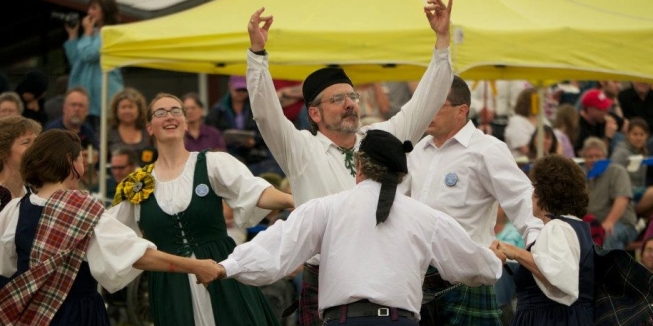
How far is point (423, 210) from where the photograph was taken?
6.34 meters

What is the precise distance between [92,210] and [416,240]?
1.63m

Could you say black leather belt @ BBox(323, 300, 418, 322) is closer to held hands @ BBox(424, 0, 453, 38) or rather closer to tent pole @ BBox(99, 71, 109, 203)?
held hands @ BBox(424, 0, 453, 38)

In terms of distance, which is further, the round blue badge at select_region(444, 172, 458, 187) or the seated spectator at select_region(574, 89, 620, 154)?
the seated spectator at select_region(574, 89, 620, 154)

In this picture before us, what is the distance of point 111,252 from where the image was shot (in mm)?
6898

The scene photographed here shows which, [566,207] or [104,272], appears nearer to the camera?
[104,272]

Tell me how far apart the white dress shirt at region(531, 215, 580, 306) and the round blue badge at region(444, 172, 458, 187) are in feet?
1.83

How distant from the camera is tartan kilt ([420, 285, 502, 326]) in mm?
7617

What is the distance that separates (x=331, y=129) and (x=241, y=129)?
232 inches

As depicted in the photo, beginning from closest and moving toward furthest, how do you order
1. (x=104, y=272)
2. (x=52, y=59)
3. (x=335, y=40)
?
(x=104, y=272)
(x=335, y=40)
(x=52, y=59)

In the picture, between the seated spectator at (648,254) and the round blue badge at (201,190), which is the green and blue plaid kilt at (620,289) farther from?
the seated spectator at (648,254)

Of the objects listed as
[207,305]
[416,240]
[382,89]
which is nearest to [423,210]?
[416,240]

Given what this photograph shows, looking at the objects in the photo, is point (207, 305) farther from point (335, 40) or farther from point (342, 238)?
point (335, 40)

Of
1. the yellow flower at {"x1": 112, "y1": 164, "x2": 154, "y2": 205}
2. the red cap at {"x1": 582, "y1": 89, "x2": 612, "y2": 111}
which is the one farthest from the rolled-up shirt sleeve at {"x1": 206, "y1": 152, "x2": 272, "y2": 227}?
the red cap at {"x1": 582, "y1": 89, "x2": 612, "y2": 111}

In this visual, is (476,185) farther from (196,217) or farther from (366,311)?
(366,311)
